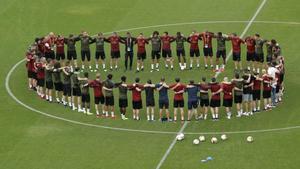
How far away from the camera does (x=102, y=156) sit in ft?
111

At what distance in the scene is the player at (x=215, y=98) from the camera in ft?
121

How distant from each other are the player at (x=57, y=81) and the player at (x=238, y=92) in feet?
27.4

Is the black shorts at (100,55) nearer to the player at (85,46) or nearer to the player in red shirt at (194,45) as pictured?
the player at (85,46)

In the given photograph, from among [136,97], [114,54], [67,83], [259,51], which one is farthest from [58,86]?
[259,51]

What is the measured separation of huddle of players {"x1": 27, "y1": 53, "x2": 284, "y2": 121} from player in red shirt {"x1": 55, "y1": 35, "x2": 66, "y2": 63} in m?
4.08

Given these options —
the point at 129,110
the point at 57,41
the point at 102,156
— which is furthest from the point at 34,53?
the point at 102,156

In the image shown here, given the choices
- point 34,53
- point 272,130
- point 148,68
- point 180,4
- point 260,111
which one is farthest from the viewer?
point 180,4

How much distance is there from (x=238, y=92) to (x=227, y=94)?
57cm

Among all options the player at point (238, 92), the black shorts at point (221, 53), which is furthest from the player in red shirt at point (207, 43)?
the player at point (238, 92)

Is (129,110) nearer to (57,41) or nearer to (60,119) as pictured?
(60,119)

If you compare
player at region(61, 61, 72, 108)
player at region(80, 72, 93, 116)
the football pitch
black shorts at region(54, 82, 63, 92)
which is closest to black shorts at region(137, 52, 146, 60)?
the football pitch

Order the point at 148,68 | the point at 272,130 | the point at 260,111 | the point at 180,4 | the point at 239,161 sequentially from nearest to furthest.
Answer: the point at 239,161 < the point at 272,130 < the point at 260,111 < the point at 148,68 < the point at 180,4

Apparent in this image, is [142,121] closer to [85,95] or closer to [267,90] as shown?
[85,95]

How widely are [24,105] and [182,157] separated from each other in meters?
9.76
